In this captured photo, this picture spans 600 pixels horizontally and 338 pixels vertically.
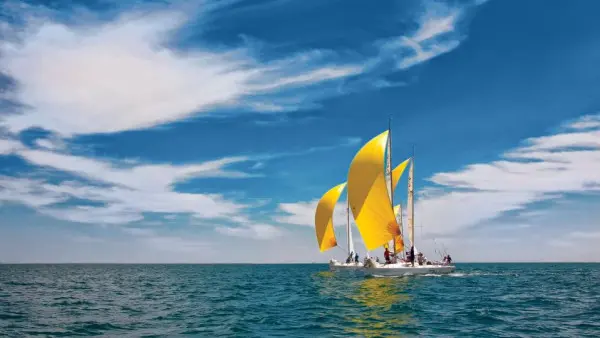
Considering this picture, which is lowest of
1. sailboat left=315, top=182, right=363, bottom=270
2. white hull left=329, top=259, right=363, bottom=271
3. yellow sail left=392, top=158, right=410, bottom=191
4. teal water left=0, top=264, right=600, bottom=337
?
teal water left=0, top=264, right=600, bottom=337

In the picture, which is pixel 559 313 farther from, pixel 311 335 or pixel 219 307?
pixel 219 307

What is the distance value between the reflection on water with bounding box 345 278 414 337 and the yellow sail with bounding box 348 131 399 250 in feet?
60.3

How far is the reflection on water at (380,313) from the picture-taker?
18.0 m

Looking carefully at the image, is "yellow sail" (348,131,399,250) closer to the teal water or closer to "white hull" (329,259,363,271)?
"white hull" (329,259,363,271)

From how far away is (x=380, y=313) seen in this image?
2262 centimetres

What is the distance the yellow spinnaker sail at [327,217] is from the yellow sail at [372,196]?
87.6ft

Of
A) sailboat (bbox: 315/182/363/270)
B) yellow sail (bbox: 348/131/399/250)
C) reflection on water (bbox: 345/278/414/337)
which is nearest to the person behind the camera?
reflection on water (bbox: 345/278/414/337)

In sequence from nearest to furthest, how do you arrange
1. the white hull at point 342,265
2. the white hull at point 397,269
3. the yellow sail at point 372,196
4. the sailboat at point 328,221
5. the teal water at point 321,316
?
the teal water at point 321,316 → the white hull at point 397,269 → the yellow sail at point 372,196 → the white hull at point 342,265 → the sailboat at point 328,221

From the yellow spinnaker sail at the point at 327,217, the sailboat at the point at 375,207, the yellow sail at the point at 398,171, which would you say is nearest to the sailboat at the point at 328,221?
the yellow spinnaker sail at the point at 327,217

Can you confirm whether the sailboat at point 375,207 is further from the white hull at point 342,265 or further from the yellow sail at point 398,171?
the white hull at point 342,265

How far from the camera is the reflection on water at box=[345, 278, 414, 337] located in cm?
1800

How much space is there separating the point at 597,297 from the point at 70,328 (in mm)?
30978

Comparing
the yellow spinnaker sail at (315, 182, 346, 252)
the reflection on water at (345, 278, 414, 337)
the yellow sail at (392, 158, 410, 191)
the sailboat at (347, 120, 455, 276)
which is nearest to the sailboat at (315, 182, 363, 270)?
the yellow spinnaker sail at (315, 182, 346, 252)

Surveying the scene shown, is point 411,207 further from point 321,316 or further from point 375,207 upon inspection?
point 321,316
